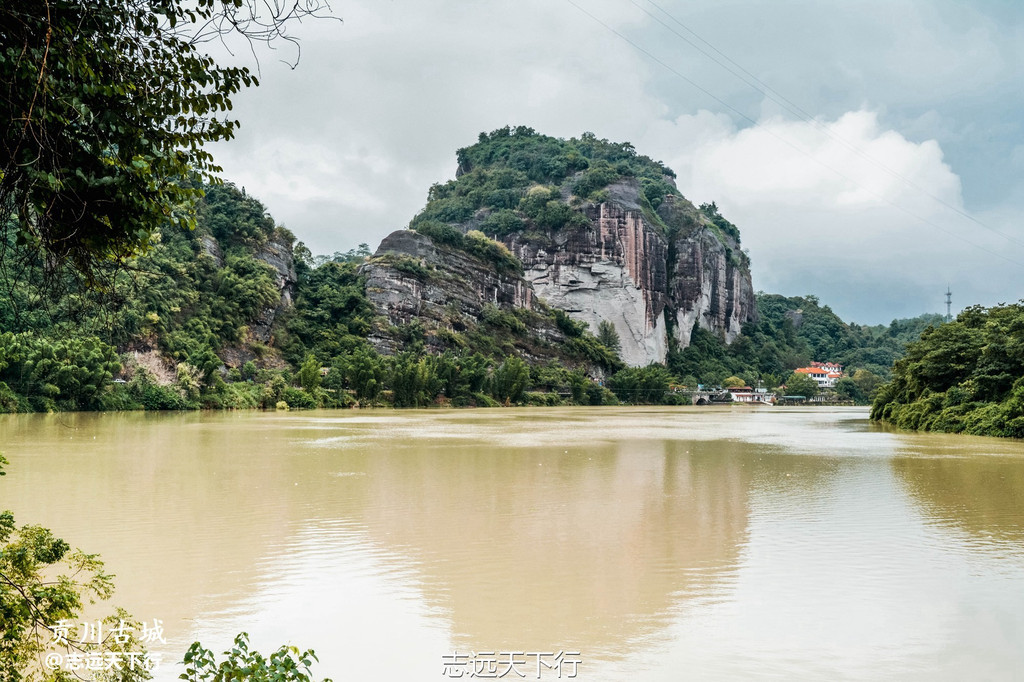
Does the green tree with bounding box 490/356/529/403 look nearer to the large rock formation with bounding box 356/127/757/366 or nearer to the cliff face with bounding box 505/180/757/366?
the large rock formation with bounding box 356/127/757/366

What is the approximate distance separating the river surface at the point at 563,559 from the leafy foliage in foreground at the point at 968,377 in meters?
8.69

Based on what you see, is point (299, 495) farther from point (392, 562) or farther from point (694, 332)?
point (694, 332)

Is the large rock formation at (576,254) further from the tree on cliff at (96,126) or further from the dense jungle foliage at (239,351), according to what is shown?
the tree on cliff at (96,126)

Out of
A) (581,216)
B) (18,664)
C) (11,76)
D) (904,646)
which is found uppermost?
(581,216)

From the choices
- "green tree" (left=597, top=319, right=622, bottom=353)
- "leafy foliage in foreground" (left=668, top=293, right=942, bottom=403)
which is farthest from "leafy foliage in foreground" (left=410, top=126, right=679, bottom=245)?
"leafy foliage in foreground" (left=668, top=293, right=942, bottom=403)

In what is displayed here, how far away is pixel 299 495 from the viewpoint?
9805 mm

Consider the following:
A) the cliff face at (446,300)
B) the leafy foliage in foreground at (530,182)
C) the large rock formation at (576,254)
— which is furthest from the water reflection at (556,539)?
the leafy foliage in foreground at (530,182)

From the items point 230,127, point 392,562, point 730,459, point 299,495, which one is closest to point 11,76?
point 230,127

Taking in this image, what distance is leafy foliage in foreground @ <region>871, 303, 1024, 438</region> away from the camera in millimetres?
21281

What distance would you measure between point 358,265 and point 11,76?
5650cm

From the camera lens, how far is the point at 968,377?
2430cm

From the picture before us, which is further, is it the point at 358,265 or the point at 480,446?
the point at 358,265

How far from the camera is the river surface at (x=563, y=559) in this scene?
4.56 metres

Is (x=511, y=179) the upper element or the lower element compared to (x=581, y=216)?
upper
